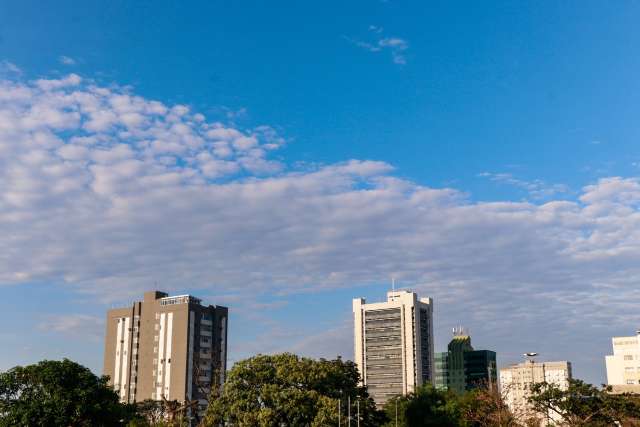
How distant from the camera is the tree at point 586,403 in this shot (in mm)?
66938

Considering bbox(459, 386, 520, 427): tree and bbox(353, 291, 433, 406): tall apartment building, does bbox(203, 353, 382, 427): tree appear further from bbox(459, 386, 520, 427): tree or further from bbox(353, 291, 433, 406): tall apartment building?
bbox(353, 291, 433, 406): tall apartment building

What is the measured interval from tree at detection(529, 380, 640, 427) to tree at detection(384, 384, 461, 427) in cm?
791

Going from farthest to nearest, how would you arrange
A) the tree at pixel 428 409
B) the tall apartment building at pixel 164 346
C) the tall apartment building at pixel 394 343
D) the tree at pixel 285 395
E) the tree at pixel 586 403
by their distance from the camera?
1. the tall apartment building at pixel 394 343
2. the tall apartment building at pixel 164 346
3. the tree at pixel 428 409
4. the tree at pixel 586 403
5. the tree at pixel 285 395

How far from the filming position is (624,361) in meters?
130

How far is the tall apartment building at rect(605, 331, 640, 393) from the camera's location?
128 metres

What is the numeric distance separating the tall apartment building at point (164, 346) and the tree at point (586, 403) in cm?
6614

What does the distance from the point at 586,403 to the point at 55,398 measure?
46.8 meters

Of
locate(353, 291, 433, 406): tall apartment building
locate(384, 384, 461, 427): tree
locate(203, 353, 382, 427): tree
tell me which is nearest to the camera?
locate(203, 353, 382, 427): tree

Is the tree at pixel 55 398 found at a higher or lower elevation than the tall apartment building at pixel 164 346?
lower

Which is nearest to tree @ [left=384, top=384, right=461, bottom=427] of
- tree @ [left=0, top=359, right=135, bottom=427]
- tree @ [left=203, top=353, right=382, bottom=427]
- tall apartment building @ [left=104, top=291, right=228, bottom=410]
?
tree @ [left=203, top=353, right=382, bottom=427]

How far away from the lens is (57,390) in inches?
2272

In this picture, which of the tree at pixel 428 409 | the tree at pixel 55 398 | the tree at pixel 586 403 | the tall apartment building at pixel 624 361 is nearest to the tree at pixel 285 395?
the tree at pixel 428 409

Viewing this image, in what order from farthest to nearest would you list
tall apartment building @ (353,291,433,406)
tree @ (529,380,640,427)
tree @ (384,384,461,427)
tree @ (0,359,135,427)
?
1. tall apartment building @ (353,291,433,406)
2. tree @ (384,384,461,427)
3. tree @ (529,380,640,427)
4. tree @ (0,359,135,427)

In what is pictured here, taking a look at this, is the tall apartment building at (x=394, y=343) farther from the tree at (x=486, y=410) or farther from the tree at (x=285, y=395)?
the tree at (x=285, y=395)
